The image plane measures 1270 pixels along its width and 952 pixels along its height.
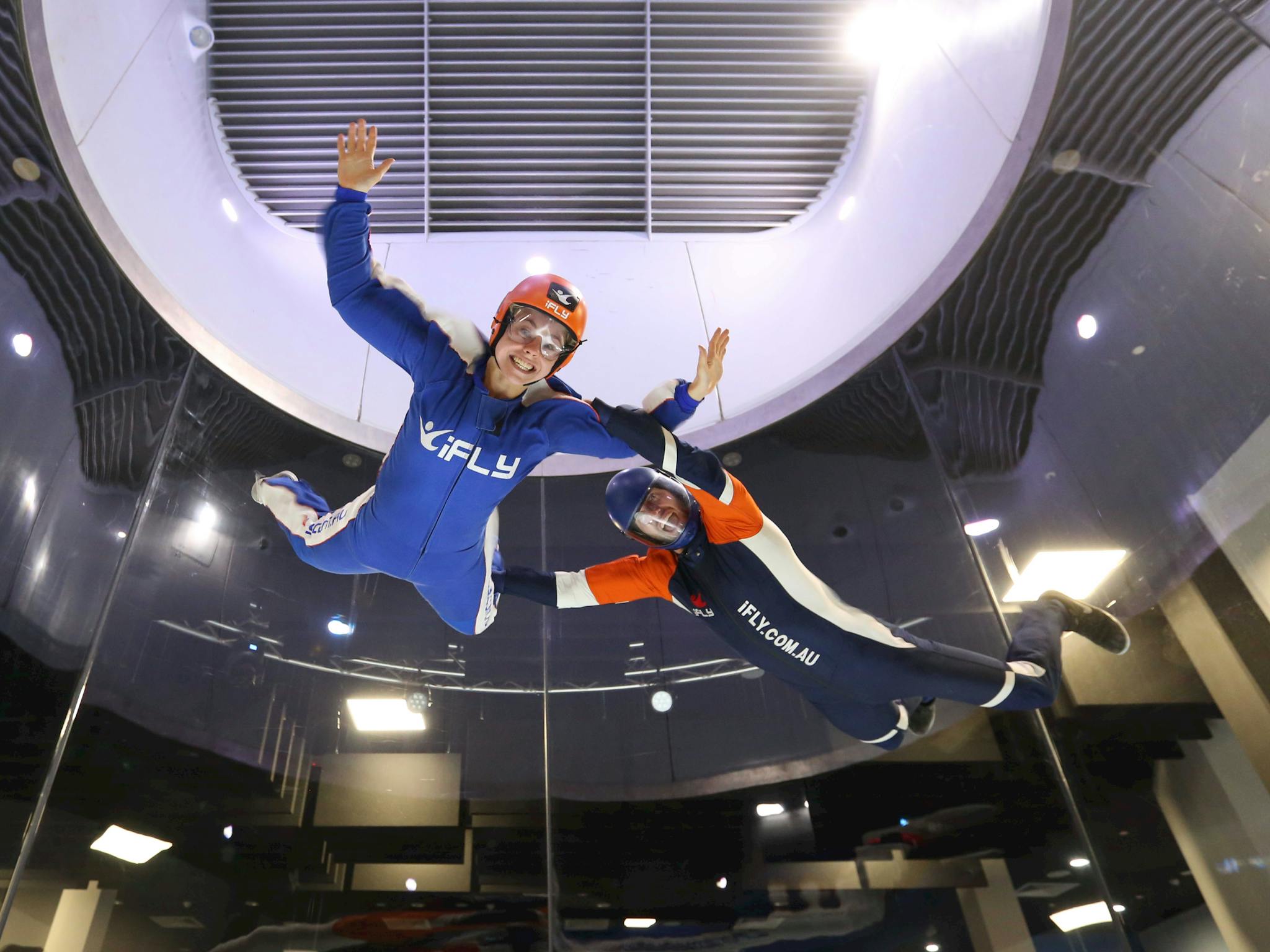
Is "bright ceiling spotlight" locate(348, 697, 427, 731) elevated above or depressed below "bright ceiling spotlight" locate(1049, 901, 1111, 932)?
above

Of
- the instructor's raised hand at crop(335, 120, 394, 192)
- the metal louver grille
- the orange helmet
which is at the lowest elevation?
the orange helmet

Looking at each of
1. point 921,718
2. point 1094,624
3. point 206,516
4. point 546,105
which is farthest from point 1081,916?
point 546,105

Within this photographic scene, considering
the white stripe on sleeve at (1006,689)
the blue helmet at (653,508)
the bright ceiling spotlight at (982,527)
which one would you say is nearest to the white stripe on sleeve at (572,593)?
the blue helmet at (653,508)

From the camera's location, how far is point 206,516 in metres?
4.41

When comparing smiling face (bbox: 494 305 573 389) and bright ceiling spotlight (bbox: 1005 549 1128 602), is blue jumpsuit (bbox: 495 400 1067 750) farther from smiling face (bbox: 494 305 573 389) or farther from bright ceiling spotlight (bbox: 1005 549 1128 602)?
bright ceiling spotlight (bbox: 1005 549 1128 602)

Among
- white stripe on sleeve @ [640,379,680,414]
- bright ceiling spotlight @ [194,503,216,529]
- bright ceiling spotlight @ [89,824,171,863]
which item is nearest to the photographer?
white stripe on sleeve @ [640,379,680,414]

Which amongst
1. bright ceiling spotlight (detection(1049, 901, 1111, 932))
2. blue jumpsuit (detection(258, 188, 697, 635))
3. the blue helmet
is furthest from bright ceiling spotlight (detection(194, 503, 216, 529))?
bright ceiling spotlight (detection(1049, 901, 1111, 932))

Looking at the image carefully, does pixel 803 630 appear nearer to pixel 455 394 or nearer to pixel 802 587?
pixel 802 587

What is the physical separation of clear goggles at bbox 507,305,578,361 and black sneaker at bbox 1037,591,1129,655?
256 cm

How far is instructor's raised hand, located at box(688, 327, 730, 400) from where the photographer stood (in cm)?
255

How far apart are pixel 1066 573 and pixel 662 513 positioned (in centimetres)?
225

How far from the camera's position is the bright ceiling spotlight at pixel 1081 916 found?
3.46 m

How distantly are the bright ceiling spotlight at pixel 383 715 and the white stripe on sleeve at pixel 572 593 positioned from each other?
1.58 metres

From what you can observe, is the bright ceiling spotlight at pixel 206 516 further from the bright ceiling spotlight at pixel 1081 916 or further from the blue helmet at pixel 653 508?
the bright ceiling spotlight at pixel 1081 916
